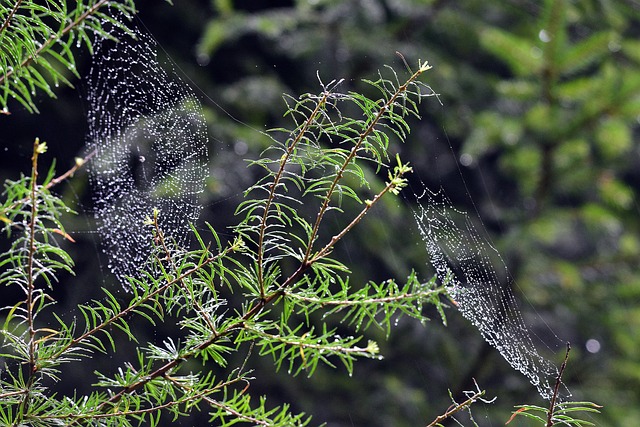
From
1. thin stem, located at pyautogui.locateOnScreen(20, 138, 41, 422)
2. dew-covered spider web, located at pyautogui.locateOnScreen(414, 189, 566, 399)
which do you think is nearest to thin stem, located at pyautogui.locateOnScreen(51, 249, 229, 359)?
thin stem, located at pyautogui.locateOnScreen(20, 138, 41, 422)

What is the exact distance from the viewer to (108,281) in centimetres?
205

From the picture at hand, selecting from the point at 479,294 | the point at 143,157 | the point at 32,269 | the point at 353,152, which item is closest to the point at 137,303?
the point at 32,269

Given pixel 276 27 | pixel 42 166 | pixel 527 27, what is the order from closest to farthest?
pixel 42 166 < pixel 276 27 < pixel 527 27

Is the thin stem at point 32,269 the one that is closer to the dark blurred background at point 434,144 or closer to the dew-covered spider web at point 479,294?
the dew-covered spider web at point 479,294

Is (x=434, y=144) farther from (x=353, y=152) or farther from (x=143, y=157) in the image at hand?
(x=353, y=152)

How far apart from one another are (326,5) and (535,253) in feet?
3.52

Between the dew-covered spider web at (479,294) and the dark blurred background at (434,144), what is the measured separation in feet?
0.76

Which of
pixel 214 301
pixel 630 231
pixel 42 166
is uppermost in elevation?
pixel 214 301

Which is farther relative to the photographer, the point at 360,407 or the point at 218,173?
the point at 360,407

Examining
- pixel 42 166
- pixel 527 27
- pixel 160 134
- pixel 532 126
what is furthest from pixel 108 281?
pixel 527 27

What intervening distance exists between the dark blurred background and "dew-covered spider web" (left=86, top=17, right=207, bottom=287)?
0.99 feet

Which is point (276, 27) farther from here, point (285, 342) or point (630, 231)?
point (630, 231)

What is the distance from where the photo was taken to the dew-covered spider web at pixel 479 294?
0.80 m

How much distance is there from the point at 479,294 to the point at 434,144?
1907mm
